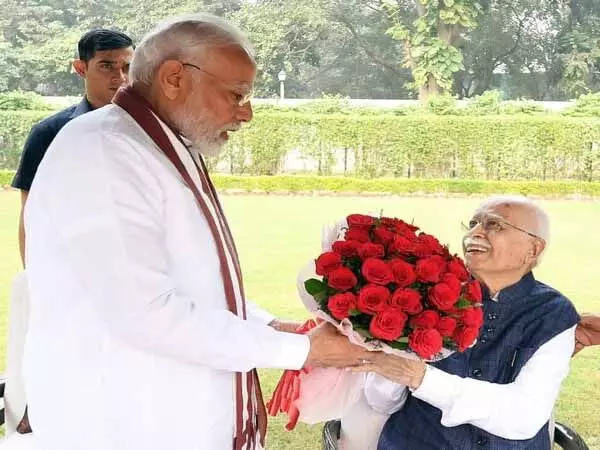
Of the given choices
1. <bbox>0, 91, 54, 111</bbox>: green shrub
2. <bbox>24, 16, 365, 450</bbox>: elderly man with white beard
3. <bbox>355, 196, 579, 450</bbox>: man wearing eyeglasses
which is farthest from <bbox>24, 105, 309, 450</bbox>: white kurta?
<bbox>0, 91, 54, 111</bbox>: green shrub

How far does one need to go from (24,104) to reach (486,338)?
9007mm

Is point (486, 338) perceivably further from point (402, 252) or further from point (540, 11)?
point (540, 11)

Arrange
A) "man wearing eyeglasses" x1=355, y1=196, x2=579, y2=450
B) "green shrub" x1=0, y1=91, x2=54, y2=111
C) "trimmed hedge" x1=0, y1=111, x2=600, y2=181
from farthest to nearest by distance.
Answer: "trimmed hedge" x1=0, y1=111, x2=600, y2=181 < "green shrub" x1=0, y1=91, x2=54, y2=111 < "man wearing eyeglasses" x1=355, y1=196, x2=579, y2=450

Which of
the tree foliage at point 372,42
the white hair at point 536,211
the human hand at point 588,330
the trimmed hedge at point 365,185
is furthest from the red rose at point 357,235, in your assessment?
the trimmed hedge at point 365,185

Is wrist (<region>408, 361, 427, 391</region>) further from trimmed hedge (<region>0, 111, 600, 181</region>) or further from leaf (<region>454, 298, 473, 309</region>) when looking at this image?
trimmed hedge (<region>0, 111, 600, 181</region>)

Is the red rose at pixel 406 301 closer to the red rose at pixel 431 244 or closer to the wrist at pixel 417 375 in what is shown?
the red rose at pixel 431 244

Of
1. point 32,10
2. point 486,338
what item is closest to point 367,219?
point 486,338

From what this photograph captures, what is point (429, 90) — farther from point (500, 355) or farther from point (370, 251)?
point (370, 251)

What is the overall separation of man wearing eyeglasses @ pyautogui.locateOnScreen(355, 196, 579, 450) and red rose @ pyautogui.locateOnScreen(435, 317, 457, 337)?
10.3 inches

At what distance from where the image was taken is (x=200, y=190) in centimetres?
186

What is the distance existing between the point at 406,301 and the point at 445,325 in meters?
0.10

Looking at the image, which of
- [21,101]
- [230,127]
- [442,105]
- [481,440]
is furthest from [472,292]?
[442,105]

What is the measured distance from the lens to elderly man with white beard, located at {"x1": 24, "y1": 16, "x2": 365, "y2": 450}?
163 cm

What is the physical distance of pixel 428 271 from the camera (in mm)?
1773
